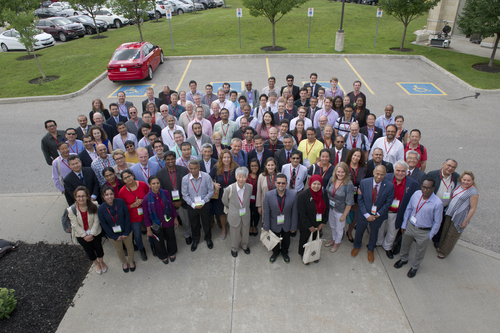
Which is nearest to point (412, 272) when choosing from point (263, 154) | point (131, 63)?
point (263, 154)

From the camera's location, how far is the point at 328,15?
1063 inches

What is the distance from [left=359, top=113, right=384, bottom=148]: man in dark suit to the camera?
22.6ft

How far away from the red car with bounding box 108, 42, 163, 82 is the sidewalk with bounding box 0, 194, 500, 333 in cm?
1141

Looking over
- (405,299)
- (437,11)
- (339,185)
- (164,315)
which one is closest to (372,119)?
(339,185)

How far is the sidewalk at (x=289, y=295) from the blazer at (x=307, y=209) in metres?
0.89

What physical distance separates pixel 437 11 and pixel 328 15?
28.9 ft

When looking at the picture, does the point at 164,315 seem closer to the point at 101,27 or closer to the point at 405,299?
the point at 405,299

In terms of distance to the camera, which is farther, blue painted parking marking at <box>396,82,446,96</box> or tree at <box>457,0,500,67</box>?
tree at <box>457,0,500,67</box>

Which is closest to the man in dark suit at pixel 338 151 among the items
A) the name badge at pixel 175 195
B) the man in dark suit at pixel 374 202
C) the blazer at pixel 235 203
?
the man in dark suit at pixel 374 202

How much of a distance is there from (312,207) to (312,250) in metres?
0.81

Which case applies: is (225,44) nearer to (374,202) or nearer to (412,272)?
(374,202)

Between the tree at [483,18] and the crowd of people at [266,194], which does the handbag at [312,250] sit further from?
the tree at [483,18]

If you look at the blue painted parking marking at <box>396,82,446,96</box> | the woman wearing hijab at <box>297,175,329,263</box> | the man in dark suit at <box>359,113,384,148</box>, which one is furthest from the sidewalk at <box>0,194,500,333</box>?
the blue painted parking marking at <box>396,82,446,96</box>

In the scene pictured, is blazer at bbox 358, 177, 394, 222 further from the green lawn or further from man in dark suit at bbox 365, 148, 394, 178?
the green lawn
